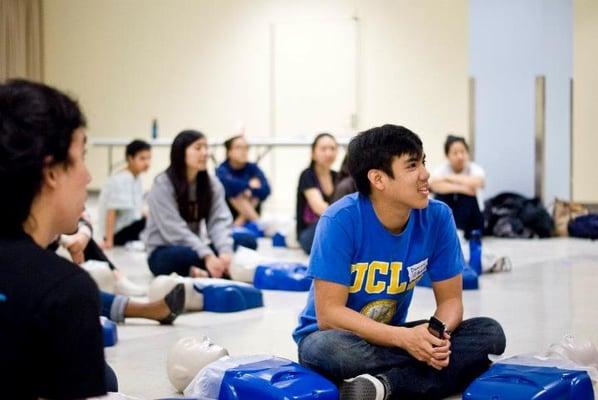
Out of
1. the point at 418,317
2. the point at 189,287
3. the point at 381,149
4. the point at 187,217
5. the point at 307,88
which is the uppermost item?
the point at 307,88

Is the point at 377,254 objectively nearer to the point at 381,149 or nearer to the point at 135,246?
the point at 381,149

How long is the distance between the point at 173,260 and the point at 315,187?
5.38ft

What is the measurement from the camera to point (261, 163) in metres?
10.7

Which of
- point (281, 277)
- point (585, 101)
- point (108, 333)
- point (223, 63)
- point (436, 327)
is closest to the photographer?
point (436, 327)

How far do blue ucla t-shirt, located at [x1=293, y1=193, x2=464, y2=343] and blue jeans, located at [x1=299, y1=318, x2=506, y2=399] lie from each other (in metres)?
0.11

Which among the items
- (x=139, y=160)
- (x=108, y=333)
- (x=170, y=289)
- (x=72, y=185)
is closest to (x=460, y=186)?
(x=139, y=160)

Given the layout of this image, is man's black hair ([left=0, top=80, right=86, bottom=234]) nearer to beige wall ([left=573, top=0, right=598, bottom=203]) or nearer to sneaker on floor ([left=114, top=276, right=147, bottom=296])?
sneaker on floor ([left=114, top=276, right=147, bottom=296])

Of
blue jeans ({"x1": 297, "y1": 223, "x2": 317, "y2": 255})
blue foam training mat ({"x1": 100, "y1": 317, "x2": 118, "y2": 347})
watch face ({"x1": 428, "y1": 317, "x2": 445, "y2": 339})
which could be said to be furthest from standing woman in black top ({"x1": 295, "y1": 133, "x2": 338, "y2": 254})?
watch face ({"x1": 428, "y1": 317, "x2": 445, "y2": 339})

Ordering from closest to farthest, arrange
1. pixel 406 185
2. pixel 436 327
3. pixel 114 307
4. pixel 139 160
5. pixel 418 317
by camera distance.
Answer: pixel 436 327 < pixel 406 185 < pixel 114 307 < pixel 418 317 < pixel 139 160

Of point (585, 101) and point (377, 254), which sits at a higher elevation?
point (585, 101)

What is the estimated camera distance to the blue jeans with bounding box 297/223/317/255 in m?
6.54

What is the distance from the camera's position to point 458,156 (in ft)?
23.9

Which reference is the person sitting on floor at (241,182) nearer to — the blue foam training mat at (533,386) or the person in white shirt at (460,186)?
the person in white shirt at (460,186)

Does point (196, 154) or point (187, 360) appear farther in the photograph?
point (196, 154)
